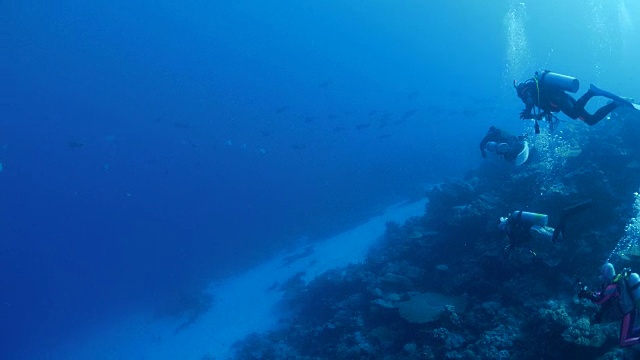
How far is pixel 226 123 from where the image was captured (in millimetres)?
77250

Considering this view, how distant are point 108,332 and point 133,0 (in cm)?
5567

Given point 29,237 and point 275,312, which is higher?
point 29,237

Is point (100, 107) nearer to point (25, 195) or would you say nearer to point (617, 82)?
point (25, 195)

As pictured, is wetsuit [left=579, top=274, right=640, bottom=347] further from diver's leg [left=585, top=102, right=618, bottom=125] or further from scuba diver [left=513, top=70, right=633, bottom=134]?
diver's leg [left=585, top=102, right=618, bottom=125]

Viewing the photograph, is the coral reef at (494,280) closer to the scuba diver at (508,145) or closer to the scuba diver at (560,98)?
the scuba diver at (508,145)

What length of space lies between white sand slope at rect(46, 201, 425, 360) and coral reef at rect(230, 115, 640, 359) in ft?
18.7

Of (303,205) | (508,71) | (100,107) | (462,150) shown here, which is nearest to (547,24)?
(508,71)

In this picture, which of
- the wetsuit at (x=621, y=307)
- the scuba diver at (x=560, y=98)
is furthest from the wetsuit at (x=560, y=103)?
the wetsuit at (x=621, y=307)

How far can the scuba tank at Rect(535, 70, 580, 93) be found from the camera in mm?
6539

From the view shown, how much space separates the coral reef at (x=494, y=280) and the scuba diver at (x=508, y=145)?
2.78 metres

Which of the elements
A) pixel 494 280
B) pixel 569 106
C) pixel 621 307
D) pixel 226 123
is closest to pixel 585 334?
pixel 621 307

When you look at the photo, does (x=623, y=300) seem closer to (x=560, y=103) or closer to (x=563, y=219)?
(x=563, y=219)

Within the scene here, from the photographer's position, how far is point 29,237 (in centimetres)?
6519

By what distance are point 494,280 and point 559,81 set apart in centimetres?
490
